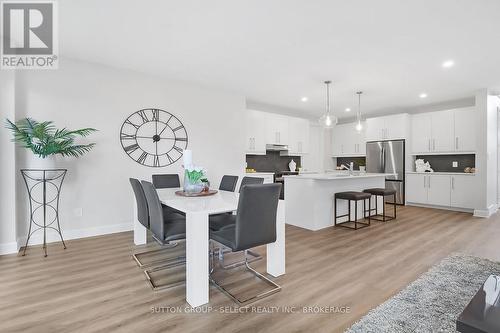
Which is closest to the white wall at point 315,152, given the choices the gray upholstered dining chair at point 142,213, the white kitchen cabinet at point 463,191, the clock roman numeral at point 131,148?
the white kitchen cabinet at point 463,191

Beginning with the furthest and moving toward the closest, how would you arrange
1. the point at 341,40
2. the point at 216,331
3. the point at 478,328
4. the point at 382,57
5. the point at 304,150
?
the point at 304,150 < the point at 382,57 < the point at 341,40 < the point at 216,331 < the point at 478,328

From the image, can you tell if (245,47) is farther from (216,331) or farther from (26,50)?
(216,331)

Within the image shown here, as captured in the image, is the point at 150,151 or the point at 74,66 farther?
the point at 150,151

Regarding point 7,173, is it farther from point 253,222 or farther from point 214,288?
point 253,222

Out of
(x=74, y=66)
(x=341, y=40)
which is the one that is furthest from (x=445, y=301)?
(x=74, y=66)

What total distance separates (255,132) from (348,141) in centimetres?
345

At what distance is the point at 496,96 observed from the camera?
5590mm

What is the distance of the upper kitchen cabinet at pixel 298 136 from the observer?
6930 mm

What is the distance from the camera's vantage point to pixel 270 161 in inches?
277

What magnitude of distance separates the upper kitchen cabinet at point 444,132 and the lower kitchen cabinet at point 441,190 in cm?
65

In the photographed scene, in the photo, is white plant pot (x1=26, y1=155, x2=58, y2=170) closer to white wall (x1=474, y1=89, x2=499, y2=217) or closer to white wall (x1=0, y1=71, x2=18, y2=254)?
white wall (x1=0, y1=71, x2=18, y2=254)

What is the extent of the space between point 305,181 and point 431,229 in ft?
7.32

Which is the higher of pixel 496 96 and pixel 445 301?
pixel 496 96

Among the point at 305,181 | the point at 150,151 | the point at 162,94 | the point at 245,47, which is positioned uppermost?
the point at 245,47
